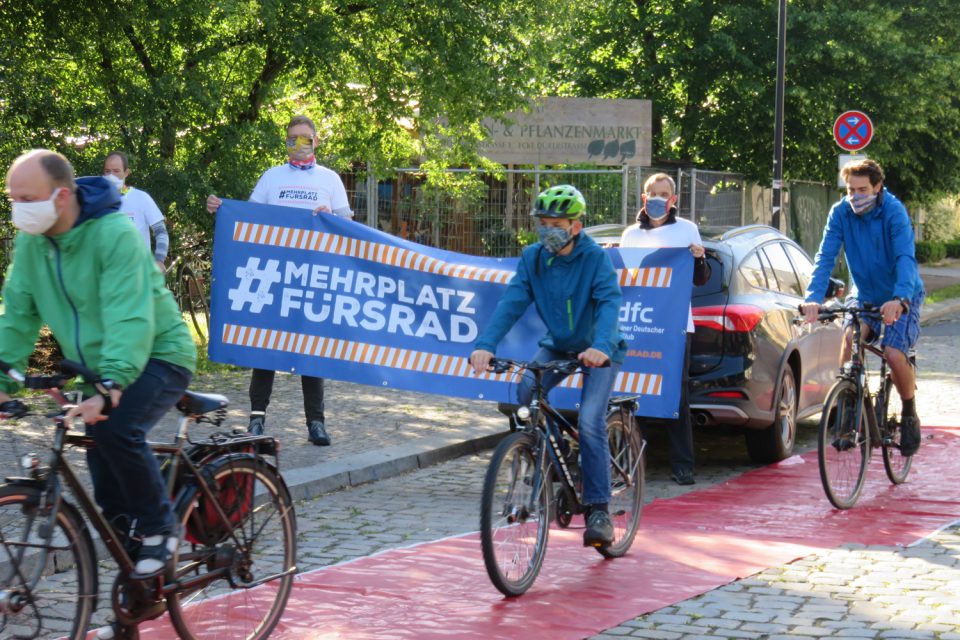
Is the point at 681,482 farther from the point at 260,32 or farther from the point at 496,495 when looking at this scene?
the point at 260,32

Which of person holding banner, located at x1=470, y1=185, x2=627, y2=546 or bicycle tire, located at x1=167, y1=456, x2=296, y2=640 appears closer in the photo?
bicycle tire, located at x1=167, y1=456, x2=296, y2=640

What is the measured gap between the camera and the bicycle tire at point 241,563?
521cm

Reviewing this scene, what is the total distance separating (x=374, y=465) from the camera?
9406mm

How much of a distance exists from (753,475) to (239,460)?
5.13 meters

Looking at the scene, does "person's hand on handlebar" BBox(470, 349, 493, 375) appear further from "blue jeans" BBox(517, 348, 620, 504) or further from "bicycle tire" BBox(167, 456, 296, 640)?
"bicycle tire" BBox(167, 456, 296, 640)

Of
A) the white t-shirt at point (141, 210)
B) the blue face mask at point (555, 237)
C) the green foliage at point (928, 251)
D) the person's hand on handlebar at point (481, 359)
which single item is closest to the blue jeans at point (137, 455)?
the person's hand on handlebar at point (481, 359)

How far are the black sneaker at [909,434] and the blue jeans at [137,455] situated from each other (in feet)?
18.2

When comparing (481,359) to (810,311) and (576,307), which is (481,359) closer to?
(576,307)

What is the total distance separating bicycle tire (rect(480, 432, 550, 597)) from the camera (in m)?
6.08

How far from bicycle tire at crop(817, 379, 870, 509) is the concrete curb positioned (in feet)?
9.25

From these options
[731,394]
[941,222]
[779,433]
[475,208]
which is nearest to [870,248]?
[731,394]

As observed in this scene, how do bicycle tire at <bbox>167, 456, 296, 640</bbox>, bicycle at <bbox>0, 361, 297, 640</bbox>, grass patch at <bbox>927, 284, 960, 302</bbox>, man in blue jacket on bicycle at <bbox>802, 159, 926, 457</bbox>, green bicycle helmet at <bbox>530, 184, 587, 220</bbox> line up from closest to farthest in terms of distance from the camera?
1. bicycle at <bbox>0, 361, 297, 640</bbox>
2. bicycle tire at <bbox>167, 456, 296, 640</bbox>
3. green bicycle helmet at <bbox>530, 184, 587, 220</bbox>
4. man in blue jacket on bicycle at <bbox>802, 159, 926, 457</bbox>
5. grass patch at <bbox>927, 284, 960, 302</bbox>

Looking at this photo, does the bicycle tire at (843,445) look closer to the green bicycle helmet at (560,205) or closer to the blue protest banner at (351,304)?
the blue protest banner at (351,304)

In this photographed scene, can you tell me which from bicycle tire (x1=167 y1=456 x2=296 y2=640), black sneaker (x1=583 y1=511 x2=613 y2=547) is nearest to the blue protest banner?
black sneaker (x1=583 y1=511 x2=613 y2=547)
